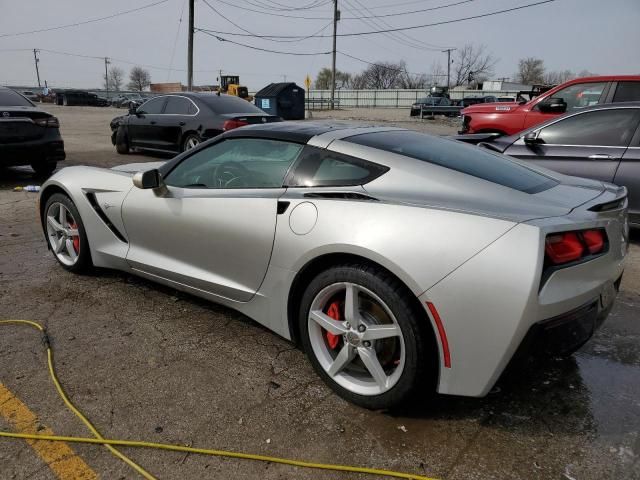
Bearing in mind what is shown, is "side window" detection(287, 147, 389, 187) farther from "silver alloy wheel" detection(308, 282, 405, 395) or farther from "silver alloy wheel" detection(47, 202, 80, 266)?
"silver alloy wheel" detection(47, 202, 80, 266)

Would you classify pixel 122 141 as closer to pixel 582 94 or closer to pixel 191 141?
pixel 191 141

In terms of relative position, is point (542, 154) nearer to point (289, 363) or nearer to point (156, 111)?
point (289, 363)

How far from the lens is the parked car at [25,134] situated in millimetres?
7270

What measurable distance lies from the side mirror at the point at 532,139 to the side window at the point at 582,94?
2.53 m

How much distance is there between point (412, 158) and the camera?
8.49 feet

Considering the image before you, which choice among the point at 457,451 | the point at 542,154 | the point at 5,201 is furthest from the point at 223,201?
the point at 5,201

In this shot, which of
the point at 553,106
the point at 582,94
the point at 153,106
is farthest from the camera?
the point at 153,106

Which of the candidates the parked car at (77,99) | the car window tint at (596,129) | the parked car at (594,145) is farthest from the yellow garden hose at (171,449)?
the parked car at (77,99)

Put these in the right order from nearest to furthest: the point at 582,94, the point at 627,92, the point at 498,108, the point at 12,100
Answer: the point at 627,92, the point at 12,100, the point at 582,94, the point at 498,108

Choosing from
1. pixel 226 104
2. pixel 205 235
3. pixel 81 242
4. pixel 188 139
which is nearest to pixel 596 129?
pixel 205 235

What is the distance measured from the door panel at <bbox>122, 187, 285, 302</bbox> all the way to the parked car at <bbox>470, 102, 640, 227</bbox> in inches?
156

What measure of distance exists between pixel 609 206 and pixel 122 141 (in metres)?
10.8

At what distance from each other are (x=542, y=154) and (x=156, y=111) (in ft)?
25.3

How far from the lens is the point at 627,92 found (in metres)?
7.41
